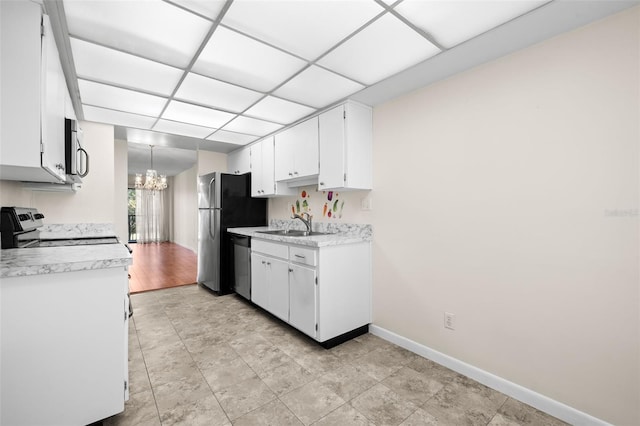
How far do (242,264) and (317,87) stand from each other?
239 cm

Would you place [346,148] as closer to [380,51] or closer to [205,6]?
[380,51]

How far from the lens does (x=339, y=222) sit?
3.18m

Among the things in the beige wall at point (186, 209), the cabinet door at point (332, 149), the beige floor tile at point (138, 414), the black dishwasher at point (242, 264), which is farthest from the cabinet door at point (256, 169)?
the beige wall at point (186, 209)

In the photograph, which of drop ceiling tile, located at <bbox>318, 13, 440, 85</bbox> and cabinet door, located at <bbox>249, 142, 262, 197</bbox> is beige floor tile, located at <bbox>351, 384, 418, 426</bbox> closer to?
drop ceiling tile, located at <bbox>318, 13, 440, 85</bbox>

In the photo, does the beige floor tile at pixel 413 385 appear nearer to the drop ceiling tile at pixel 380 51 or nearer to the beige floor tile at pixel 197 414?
the beige floor tile at pixel 197 414

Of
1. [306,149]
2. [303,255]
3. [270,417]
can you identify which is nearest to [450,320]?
[303,255]

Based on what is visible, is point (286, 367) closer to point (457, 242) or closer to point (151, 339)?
point (151, 339)

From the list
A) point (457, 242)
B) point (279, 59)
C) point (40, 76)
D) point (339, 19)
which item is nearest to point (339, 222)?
Answer: point (457, 242)

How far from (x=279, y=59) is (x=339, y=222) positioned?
1.75 metres

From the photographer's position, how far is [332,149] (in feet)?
9.20

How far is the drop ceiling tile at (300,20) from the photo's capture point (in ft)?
4.87

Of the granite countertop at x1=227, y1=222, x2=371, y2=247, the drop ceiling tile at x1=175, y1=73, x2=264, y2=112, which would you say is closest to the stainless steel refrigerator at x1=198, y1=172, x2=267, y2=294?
the granite countertop at x1=227, y1=222, x2=371, y2=247

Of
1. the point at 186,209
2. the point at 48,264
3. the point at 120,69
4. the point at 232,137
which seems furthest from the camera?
the point at 186,209

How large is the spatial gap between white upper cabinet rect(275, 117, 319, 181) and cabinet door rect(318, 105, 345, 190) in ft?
0.46
